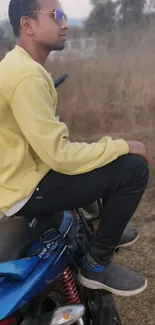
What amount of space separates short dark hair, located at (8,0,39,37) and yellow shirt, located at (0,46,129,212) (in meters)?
0.15

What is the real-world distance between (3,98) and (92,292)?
1.02 m

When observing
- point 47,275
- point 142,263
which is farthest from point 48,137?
point 142,263

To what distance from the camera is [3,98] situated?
6.28 feet

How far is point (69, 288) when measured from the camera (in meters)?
2.25

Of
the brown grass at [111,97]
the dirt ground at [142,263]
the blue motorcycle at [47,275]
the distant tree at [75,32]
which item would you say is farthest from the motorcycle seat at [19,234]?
the distant tree at [75,32]

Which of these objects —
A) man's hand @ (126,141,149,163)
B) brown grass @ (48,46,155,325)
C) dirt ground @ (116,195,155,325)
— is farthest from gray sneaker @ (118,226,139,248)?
brown grass @ (48,46,155,325)

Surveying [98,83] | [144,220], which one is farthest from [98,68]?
[144,220]

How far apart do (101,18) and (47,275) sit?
4.89 meters

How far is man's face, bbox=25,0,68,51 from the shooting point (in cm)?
213

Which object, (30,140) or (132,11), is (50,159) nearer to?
(30,140)

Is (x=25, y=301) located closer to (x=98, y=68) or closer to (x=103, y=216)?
(x=103, y=216)

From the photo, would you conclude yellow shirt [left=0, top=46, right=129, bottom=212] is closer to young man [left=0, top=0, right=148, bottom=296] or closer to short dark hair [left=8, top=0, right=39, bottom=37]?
young man [left=0, top=0, right=148, bottom=296]

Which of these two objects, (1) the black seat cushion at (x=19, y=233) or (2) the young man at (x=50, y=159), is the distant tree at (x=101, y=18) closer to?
(2) the young man at (x=50, y=159)

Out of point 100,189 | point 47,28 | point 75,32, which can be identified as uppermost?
point 47,28
